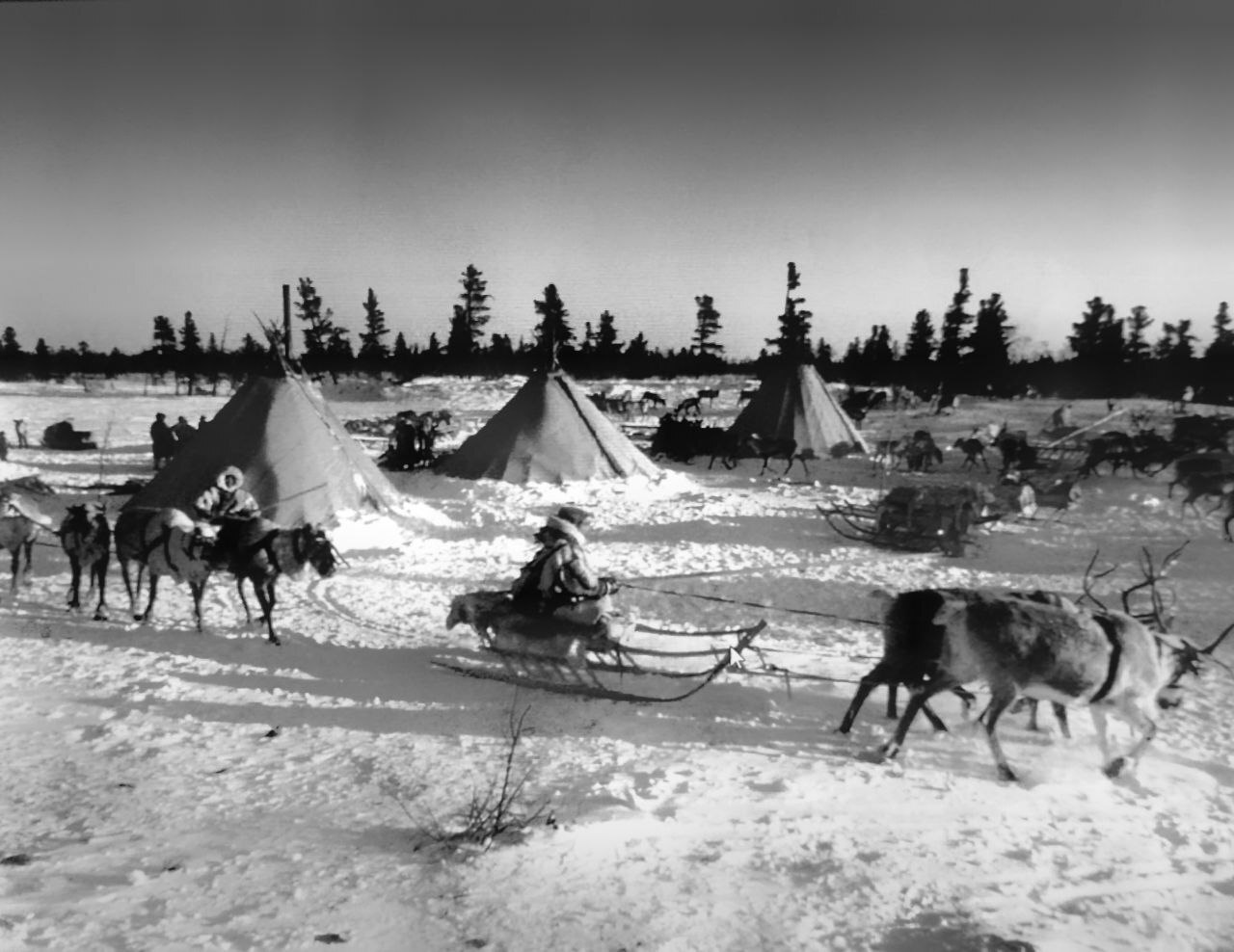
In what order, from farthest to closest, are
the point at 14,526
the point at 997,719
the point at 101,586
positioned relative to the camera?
the point at 14,526 → the point at 101,586 → the point at 997,719

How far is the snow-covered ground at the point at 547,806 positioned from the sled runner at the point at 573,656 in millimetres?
204

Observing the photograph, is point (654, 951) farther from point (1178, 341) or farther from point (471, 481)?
point (1178, 341)

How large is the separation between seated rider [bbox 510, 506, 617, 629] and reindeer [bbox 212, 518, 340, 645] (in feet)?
8.63

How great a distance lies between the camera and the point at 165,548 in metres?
7.54

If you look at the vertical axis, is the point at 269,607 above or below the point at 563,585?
below

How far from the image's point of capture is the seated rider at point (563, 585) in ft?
19.4

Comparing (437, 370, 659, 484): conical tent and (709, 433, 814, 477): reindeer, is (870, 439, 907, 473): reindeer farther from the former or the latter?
(437, 370, 659, 484): conical tent

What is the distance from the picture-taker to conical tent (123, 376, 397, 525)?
11.1 m

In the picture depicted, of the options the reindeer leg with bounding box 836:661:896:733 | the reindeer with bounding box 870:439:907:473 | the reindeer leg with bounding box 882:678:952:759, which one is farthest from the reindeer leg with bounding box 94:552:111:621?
the reindeer with bounding box 870:439:907:473

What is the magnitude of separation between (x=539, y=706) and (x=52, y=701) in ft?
12.1

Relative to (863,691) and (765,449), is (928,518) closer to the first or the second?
(863,691)

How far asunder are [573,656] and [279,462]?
738cm

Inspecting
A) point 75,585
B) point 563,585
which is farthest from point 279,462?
point 563,585

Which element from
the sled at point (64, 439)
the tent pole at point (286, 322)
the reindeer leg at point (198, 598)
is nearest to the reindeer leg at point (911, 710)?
the reindeer leg at point (198, 598)
